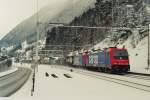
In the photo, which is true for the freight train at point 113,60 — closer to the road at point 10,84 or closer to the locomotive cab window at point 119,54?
the locomotive cab window at point 119,54

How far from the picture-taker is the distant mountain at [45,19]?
14.3m

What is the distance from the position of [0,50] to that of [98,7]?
6.06 m

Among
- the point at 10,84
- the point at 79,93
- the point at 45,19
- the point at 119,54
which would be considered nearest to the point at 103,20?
the point at 45,19

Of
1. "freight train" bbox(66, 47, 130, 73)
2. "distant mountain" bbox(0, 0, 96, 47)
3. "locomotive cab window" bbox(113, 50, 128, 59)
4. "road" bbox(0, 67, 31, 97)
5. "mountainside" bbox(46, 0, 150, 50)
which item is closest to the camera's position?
"distant mountain" bbox(0, 0, 96, 47)

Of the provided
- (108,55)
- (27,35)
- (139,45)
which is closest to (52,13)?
(27,35)

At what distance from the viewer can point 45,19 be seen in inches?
637

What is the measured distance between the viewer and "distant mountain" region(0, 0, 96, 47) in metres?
14.3

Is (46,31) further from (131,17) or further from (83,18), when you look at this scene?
(131,17)

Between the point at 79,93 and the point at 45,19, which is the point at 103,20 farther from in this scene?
the point at 79,93

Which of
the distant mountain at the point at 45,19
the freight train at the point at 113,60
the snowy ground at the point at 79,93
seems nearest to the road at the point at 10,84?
the snowy ground at the point at 79,93

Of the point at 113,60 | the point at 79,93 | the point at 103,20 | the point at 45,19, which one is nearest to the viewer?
the point at 45,19

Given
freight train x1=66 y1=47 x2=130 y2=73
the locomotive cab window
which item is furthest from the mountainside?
the locomotive cab window

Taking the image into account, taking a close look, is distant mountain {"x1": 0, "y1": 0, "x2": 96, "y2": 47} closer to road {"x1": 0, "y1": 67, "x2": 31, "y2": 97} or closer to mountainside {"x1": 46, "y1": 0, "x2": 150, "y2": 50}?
mountainside {"x1": 46, "y1": 0, "x2": 150, "y2": 50}

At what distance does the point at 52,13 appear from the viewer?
51.9ft
